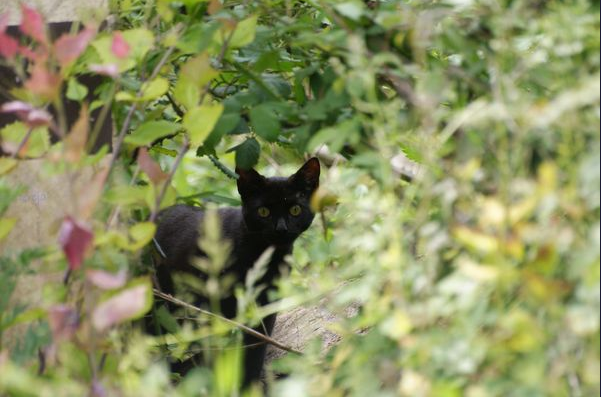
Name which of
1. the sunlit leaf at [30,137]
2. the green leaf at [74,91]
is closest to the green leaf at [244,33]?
the green leaf at [74,91]

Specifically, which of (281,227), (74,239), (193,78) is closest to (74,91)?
(193,78)

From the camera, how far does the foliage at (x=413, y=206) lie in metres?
1.18

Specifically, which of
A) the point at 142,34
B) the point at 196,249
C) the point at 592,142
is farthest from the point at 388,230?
the point at 196,249

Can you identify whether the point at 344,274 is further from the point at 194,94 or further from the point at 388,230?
the point at 194,94

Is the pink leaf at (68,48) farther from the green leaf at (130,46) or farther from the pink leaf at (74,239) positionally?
the pink leaf at (74,239)

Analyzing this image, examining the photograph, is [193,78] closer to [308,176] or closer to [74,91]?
[74,91]

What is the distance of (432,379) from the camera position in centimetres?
124

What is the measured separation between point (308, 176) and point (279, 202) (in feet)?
0.58

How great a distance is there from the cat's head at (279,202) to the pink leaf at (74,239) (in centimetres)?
270

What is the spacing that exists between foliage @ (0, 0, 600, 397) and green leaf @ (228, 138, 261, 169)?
1.24ft

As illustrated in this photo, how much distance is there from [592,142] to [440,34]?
0.36 metres

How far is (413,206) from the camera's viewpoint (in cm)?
178

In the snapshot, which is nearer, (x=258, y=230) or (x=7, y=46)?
(x=7, y=46)

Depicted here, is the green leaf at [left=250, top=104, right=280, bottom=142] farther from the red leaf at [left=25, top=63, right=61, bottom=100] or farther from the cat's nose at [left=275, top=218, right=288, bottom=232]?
the cat's nose at [left=275, top=218, right=288, bottom=232]
